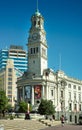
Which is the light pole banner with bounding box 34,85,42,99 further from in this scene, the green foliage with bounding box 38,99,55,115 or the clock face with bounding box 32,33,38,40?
the clock face with bounding box 32,33,38,40

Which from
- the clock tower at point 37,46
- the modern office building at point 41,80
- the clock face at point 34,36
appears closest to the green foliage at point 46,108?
the modern office building at point 41,80

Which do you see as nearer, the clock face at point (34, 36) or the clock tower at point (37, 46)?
the clock tower at point (37, 46)

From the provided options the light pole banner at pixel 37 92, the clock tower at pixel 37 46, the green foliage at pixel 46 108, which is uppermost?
the clock tower at pixel 37 46

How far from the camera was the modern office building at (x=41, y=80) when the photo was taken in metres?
142

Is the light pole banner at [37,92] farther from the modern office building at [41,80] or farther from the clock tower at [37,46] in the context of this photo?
the clock tower at [37,46]

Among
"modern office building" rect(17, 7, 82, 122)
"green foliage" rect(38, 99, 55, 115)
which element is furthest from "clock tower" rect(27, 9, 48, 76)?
"green foliage" rect(38, 99, 55, 115)

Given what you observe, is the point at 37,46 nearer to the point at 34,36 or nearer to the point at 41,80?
the point at 34,36

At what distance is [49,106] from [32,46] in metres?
32.4

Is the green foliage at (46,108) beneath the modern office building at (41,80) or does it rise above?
beneath

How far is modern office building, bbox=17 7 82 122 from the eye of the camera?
141625 millimetres

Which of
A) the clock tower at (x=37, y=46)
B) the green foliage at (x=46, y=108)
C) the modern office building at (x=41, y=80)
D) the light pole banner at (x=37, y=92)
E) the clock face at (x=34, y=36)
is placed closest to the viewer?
the green foliage at (x=46, y=108)

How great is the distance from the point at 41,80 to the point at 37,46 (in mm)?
14886

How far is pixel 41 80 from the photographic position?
14112cm

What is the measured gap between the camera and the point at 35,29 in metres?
148
